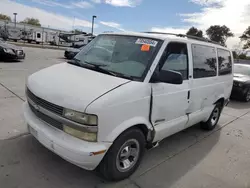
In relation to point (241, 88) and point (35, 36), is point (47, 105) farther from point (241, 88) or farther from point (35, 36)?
point (35, 36)

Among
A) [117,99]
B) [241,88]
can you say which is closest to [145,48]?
[117,99]

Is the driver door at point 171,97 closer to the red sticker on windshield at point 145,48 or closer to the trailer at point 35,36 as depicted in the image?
the red sticker on windshield at point 145,48

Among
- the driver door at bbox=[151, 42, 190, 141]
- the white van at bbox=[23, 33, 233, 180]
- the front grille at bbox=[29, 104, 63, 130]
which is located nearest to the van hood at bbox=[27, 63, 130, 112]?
the white van at bbox=[23, 33, 233, 180]

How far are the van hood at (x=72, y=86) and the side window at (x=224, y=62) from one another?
114 inches

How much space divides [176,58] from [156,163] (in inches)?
65.4

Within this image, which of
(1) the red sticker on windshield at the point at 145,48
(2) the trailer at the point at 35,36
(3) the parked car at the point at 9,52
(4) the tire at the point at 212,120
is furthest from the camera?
(2) the trailer at the point at 35,36

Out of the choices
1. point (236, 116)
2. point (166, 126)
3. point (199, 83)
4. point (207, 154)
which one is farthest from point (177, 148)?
point (236, 116)

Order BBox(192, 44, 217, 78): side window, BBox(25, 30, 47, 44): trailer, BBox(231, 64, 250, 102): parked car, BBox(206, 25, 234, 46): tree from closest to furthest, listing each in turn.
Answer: BBox(192, 44, 217, 78): side window → BBox(231, 64, 250, 102): parked car → BBox(25, 30, 47, 44): trailer → BBox(206, 25, 234, 46): tree

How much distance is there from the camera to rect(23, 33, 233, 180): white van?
231 centimetres

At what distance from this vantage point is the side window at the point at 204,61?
367cm

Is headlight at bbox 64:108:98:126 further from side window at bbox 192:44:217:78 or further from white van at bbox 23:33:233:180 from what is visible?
side window at bbox 192:44:217:78

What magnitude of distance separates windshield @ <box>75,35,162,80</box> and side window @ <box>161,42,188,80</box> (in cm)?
22

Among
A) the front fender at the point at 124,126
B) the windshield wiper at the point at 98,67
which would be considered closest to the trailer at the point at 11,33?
the windshield wiper at the point at 98,67

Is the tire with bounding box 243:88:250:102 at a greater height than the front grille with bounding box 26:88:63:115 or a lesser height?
lesser
